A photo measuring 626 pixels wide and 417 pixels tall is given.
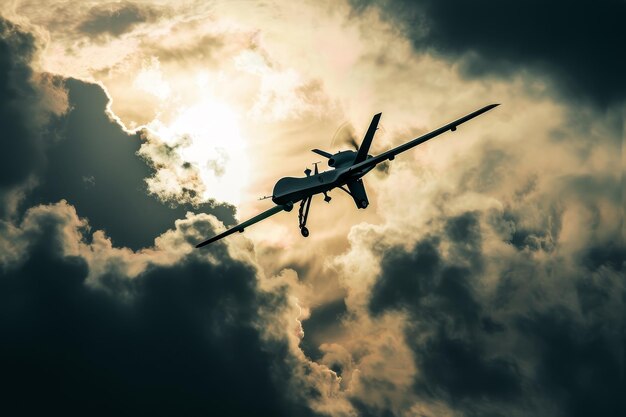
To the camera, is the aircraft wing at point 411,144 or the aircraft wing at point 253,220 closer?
the aircraft wing at point 411,144

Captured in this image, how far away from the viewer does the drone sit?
172ft

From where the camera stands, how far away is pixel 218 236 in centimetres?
6075

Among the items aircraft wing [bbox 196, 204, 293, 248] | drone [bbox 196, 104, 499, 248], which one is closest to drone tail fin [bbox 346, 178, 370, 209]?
drone [bbox 196, 104, 499, 248]

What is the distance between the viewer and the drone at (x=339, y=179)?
52.5m

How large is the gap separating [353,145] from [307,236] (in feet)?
37.2

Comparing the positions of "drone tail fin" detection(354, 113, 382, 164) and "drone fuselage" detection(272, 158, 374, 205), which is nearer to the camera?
"drone fuselage" detection(272, 158, 374, 205)

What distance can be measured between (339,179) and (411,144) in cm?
770

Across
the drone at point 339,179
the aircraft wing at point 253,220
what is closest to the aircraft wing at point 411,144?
the drone at point 339,179

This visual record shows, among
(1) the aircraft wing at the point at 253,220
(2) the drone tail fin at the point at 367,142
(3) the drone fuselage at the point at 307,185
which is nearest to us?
(3) the drone fuselage at the point at 307,185

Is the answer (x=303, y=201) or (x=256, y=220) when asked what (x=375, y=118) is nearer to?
(x=303, y=201)

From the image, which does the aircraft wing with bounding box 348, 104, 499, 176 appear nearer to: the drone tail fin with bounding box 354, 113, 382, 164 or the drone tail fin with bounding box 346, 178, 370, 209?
the drone tail fin with bounding box 354, 113, 382, 164

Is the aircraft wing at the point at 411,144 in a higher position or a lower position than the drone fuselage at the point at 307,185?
higher

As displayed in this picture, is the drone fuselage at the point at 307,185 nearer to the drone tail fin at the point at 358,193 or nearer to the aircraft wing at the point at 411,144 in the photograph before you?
the aircraft wing at the point at 411,144

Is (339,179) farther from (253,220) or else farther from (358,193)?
(253,220)
